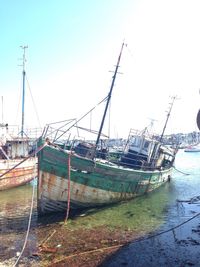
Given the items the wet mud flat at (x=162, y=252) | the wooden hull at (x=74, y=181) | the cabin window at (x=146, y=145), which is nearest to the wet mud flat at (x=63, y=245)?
the wet mud flat at (x=162, y=252)

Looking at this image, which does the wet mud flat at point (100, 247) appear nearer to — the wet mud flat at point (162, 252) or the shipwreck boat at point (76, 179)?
the wet mud flat at point (162, 252)

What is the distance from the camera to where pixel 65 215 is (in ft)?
52.2

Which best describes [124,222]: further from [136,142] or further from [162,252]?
[136,142]

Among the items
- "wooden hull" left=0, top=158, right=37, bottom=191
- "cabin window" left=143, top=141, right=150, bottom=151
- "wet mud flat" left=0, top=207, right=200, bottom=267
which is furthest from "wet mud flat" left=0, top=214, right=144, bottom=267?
"cabin window" left=143, top=141, right=150, bottom=151

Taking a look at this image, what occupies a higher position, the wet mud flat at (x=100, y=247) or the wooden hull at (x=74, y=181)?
the wooden hull at (x=74, y=181)

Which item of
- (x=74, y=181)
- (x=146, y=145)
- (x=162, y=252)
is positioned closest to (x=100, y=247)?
(x=162, y=252)

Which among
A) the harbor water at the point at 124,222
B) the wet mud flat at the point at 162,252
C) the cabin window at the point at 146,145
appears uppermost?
the cabin window at the point at 146,145

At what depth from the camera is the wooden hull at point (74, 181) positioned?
15.8 metres

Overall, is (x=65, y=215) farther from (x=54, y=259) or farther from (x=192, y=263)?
(x=192, y=263)

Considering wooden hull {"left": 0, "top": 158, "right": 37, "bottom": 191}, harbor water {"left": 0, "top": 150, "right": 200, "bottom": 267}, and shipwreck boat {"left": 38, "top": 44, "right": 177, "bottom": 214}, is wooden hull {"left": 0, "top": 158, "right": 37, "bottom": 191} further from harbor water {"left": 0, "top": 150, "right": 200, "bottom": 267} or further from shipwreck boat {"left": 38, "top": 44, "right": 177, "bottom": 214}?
shipwreck boat {"left": 38, "top": 44, "right": 177, "bottom": 214}

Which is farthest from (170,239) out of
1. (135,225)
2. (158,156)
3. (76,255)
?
(158,156)

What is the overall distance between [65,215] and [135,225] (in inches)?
140

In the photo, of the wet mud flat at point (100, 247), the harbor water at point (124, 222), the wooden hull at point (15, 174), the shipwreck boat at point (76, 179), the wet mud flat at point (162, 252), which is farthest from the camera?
the wooden hull at point (15, 174)

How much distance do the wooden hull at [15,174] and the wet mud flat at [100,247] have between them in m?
10.1
